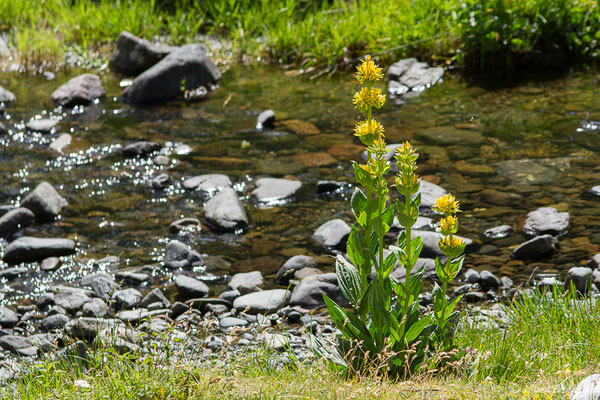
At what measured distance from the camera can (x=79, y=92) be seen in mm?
9977

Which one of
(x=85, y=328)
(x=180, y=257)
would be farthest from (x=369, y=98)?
(x=180, y=257)

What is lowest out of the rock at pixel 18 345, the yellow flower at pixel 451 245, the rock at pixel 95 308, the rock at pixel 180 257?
the rock at pixel 180 257

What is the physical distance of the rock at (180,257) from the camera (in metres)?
5.52

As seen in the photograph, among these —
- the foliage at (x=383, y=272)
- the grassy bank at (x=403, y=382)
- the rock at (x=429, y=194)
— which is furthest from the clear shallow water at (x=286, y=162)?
the foliage at (x=383, y=272)

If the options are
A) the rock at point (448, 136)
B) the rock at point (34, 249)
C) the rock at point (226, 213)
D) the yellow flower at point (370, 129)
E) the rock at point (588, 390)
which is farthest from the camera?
the rock at point (448, 136)

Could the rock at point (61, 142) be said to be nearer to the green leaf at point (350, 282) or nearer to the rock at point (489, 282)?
the rock at point (489, 282)

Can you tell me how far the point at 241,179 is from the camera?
7152 mm

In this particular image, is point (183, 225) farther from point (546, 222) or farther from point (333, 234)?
point (546, 222)

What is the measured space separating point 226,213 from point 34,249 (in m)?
1.58

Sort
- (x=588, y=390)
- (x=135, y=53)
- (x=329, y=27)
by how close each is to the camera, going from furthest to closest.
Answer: (x=135, y=53) < (x=329, y=27) < (x=588, y=390)

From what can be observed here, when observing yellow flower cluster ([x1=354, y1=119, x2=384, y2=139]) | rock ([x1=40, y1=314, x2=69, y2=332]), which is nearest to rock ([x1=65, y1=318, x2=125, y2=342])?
rock ([x1=40, y1=314, x2=69, y2=332])

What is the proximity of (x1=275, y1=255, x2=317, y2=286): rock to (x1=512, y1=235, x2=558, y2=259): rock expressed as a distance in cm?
153

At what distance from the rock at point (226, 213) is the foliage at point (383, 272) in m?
2.88

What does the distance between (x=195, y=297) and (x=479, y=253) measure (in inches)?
84.4
